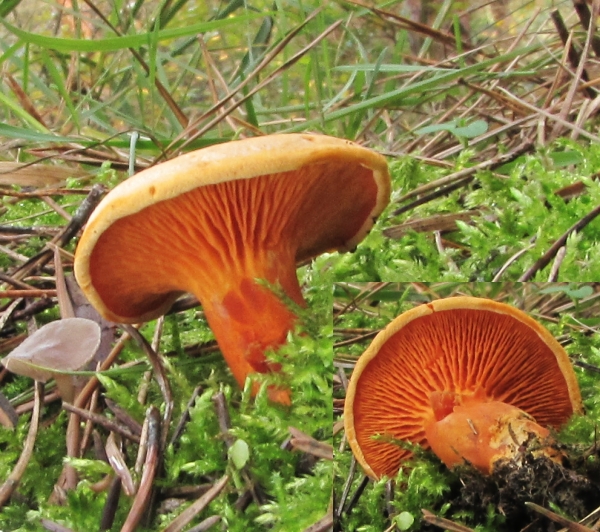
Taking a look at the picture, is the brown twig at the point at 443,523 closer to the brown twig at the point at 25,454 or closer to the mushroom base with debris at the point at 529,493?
the mushroom base with debris at the point at 529,493

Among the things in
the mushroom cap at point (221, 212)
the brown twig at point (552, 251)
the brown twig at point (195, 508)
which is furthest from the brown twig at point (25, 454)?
the brown twig at point (552, 251)

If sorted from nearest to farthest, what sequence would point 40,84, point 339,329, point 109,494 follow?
point 109,494 < point 339,329 < point 40,84

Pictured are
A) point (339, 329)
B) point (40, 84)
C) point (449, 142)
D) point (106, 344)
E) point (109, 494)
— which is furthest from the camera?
point (449, 142)

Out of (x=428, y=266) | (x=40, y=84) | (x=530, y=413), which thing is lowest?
(x=530, y=413)

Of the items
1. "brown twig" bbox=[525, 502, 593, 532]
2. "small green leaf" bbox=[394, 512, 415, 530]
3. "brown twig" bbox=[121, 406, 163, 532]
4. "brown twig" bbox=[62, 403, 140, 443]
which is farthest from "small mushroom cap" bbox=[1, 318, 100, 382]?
"brown twig" bbox=[525, 502, 593, 532]

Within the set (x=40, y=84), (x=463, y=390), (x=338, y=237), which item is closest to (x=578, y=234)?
(x=463, y=390)

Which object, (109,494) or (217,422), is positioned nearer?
(109,494)

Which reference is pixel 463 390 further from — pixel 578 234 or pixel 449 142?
pixel 449 142

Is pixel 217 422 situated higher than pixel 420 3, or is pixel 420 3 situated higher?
pixel 420 3

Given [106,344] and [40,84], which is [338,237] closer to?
[106,344]
